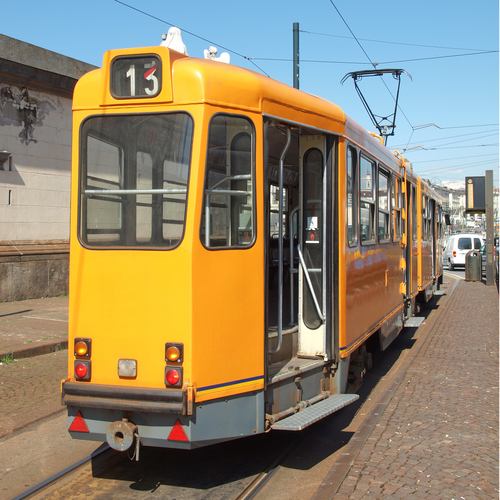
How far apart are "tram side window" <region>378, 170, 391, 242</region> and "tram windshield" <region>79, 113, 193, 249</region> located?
389 centimetres

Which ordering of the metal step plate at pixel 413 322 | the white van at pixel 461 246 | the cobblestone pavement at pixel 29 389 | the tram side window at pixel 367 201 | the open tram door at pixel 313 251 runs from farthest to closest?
the white van at pixel 461 246 → the metal step plate at pixel 413 322 → the tram side window at pixel 367 201 → the cobblestone pavement at pixel 29 389 → the open tram door at pixel 313 251

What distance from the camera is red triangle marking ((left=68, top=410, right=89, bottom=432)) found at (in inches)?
156

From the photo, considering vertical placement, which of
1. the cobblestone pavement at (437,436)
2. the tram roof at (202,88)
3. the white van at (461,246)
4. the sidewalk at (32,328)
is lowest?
the cobblestone pavement at (437,436)

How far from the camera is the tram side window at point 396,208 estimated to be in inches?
330

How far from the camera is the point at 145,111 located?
3.96 metres

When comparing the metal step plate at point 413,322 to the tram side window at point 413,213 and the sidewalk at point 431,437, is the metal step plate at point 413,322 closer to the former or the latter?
the sidewalk at point 431,437

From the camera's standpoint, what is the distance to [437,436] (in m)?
5.21

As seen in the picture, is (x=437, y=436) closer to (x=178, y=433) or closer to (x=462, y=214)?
(x=178, y=433)

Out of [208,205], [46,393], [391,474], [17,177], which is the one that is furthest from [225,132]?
[17,177]

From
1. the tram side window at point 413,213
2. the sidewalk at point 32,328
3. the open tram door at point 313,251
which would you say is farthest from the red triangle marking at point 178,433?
the tram side window at point 413,213

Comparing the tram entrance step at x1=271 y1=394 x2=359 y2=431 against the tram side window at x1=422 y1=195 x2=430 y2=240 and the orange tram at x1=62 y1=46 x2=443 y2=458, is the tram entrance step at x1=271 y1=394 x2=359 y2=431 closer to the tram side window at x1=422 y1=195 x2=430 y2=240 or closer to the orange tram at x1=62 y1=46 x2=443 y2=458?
the orange tram at x1=62 y1=46 x2=443 y2=458

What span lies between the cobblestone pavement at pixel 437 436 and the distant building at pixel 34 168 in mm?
8558

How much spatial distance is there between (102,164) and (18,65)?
32.7 feet

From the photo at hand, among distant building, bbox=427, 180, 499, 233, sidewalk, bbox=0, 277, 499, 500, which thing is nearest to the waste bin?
sidewalk, bbox=0, 277, 499, 500
